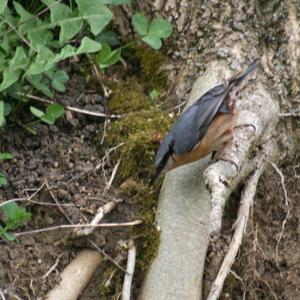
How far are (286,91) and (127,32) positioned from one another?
36.5 inches

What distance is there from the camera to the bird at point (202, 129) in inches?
142

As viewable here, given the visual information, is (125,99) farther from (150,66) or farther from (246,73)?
(246,73)

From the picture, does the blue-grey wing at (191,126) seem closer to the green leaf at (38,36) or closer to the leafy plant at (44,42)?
the leafy plant at (44,42)

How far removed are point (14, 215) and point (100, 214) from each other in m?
0.40

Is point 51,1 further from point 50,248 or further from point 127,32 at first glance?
point 50,248

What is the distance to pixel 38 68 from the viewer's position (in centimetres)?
354

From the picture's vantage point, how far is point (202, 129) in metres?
3.74

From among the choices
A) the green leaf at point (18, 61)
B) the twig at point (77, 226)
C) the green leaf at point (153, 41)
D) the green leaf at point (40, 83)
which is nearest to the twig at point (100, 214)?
the twig at point (77, 226)

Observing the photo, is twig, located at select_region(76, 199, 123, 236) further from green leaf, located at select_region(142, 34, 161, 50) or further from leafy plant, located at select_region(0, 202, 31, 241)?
green leaf, located at select_region(142, 34, 161, 50)

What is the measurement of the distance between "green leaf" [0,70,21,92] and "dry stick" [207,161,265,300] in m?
1.20

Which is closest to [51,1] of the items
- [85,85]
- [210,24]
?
[85,85]

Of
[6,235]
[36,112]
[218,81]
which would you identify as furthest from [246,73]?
[6,235]

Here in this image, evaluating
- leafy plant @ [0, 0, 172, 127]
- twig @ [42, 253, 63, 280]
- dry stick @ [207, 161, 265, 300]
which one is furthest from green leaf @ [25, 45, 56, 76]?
dry stick @ [207, 161, 265, 300]

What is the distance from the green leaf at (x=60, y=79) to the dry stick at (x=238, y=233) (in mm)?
1028
